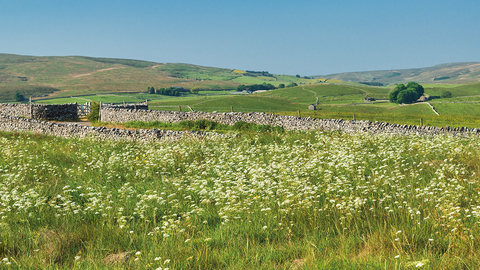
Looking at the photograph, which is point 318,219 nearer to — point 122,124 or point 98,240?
point 98,240

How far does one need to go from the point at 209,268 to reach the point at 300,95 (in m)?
184

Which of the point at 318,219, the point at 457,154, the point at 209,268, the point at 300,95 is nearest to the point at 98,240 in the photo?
the point at 209,268

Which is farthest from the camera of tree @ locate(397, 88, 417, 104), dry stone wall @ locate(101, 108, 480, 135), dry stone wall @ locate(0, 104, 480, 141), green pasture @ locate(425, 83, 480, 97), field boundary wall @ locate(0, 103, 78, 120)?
green pasture @ locate(425, 83, 480, 97)

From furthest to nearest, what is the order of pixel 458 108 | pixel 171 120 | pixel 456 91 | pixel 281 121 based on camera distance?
pixel 456 91
pixel 458 108
pixel 171 120
pixel 281 121

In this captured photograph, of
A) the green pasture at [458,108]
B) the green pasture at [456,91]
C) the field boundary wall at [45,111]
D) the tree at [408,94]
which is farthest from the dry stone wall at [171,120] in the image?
the green pasture at [456,91]

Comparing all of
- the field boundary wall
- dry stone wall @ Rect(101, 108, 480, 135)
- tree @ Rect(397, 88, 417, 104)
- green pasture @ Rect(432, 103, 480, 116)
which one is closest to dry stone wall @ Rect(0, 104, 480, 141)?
dry stone wall @ Rect(101, 108, 480, 135)

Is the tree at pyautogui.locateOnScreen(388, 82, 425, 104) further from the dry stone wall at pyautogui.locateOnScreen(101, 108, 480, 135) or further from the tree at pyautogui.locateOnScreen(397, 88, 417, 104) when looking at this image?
the dry stone wall at pyautogui.locateOnScreen(101, 108, 480, 135)

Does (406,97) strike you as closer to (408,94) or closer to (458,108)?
(408,94)

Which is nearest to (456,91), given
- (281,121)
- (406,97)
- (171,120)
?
(406,97)

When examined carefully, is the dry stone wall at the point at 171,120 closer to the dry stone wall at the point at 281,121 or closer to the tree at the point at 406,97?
the dry stone wall at the point at 281,121

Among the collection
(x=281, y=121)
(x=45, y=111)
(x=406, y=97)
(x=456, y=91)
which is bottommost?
(x=45, y=111)

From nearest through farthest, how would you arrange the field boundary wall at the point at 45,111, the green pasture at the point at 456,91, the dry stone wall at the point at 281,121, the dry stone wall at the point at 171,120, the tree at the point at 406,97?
A: 1. the dry stone wall at the point at 171,120
2. the dry stone wall at the point at 281,121
3. the field boundary wall at the point at 45,111
4. the tree at the point at 406,97
5. the green pasture at the point at 456,91

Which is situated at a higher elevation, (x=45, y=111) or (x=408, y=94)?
(x=408, y=94)

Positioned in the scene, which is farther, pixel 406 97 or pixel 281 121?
pixel 406 97
